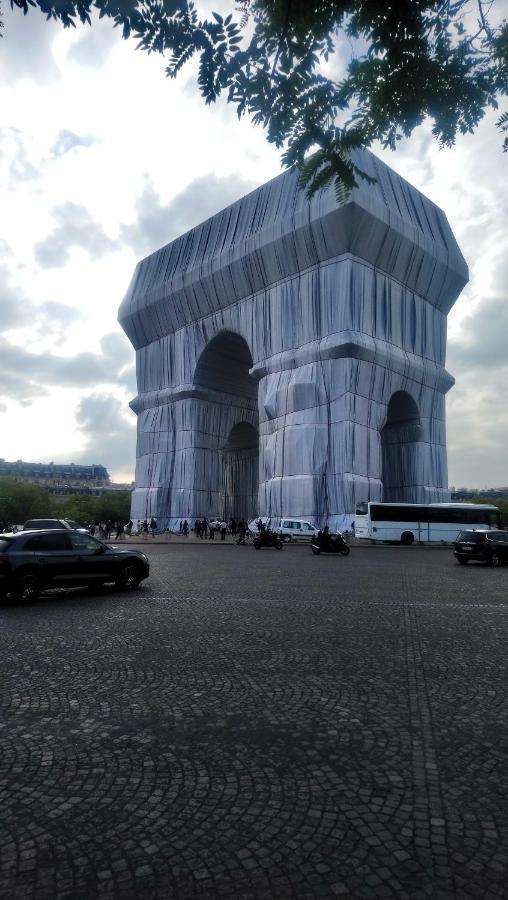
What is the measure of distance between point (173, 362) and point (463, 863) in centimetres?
4964

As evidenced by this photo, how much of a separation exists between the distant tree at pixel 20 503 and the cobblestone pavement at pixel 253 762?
92.7 meters

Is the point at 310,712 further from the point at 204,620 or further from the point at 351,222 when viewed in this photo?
the point at 351,222

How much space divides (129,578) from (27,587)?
223 cm

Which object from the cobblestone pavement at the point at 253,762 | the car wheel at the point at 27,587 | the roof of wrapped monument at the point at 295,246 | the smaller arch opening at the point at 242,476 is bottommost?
the cobblestone pavement at the point at 253,762

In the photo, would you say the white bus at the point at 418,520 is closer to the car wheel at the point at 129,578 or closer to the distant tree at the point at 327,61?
the car wheel at the point at 129,578

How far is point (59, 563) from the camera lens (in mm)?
10930

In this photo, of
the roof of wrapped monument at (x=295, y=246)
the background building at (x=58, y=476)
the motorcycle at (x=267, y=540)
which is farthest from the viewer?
the background building at (x=58, y=476)

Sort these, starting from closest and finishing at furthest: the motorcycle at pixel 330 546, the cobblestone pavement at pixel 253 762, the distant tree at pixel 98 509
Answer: the cobblestone pavement at pixel 253 762 → the motorcycle at pixel 330 546 → the distant tree at pixel 98 509

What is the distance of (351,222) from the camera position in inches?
1377

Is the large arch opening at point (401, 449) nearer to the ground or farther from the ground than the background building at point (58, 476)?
nearer to the ground

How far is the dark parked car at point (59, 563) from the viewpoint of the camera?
1040cm

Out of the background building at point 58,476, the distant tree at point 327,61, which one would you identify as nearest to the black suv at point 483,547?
the distant tree at point 327,61

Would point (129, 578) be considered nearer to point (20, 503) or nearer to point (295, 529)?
point (295, 529)

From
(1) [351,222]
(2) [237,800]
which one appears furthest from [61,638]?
(1) [351,222]
